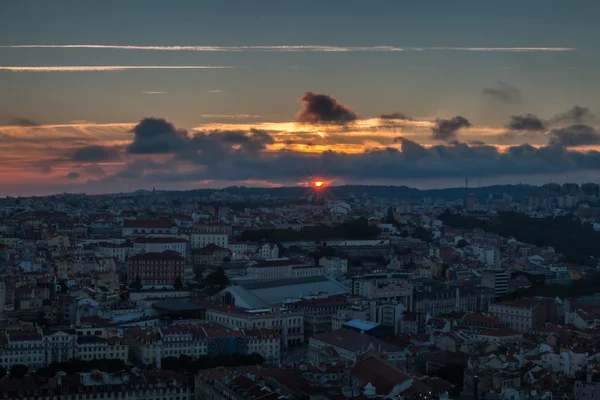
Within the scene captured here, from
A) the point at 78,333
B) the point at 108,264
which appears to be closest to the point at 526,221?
the point at 108,264

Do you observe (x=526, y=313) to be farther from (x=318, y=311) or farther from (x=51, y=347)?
(x=51, y=347)

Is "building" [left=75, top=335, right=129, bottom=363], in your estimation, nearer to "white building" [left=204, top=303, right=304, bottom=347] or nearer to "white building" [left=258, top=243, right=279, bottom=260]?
"white building" [left=204, top=303, right=304, bottom=347]

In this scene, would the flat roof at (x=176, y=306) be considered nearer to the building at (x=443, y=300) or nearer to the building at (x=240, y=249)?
the building at (x=443, y=300)

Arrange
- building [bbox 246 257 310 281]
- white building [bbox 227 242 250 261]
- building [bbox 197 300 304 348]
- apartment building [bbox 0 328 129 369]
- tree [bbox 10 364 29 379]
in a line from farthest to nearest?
white building [bbox 227 242 250 261] → building [bbox 246 257 310 281] → building [bbox 197 300 304 348] → apartment building [bbox 0 328 129 369] → tree [bbox 10 364 29 379]

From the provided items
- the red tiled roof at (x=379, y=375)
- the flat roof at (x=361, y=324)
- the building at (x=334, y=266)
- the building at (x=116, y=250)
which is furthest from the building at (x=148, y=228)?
the red tiled roof at (x=379, y=375)

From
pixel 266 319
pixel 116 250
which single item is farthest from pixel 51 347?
pixel 116 250

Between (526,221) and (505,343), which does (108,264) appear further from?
(526,221)

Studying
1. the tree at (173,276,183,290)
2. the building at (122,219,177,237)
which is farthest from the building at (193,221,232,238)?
the tree at (173,276,183,290)
